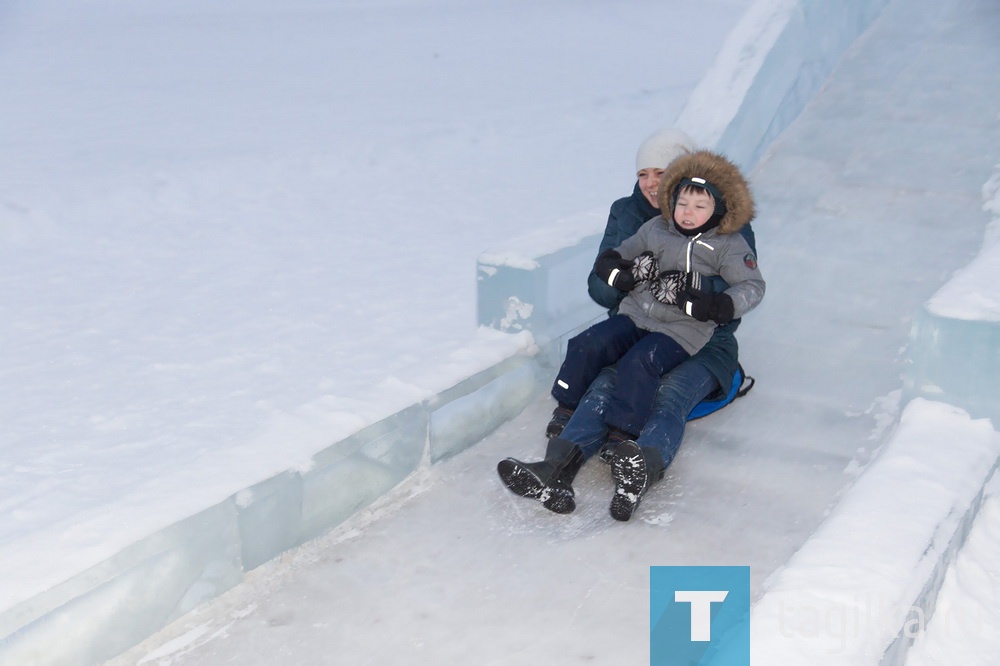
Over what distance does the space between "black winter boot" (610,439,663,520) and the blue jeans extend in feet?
0.22

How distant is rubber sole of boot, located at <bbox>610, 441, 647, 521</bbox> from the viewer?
10.2 ft

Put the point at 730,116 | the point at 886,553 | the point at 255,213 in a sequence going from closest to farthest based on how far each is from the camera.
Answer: the point at 886,553 → the point at 730,116 → the point at 255,213

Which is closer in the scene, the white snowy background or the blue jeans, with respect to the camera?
the blue jeans

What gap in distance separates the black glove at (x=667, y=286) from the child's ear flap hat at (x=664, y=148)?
1.45 ft

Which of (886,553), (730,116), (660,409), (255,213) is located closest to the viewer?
(886,553)

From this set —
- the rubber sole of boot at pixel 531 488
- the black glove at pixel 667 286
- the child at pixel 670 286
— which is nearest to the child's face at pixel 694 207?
the child at pixel 670 286

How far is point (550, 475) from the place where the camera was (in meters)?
3.19

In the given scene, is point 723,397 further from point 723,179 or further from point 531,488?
point 531,488

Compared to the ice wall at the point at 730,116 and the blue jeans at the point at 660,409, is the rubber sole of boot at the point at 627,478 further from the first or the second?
the ice wall at the point at 730,116

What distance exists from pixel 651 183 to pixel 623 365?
2.44ft

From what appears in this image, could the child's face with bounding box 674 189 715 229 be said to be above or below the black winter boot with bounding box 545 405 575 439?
above

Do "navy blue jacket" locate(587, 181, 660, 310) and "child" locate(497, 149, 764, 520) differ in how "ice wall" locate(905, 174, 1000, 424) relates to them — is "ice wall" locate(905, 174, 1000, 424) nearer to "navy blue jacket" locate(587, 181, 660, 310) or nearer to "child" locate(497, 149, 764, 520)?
"child" locate(497, 149, 764, 520)

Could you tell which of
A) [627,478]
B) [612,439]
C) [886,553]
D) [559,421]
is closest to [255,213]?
[559,421]

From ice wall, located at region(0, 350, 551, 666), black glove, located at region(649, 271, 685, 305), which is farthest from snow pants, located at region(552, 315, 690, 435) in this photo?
ice wall, located at region(0, 350, 551, 666)
